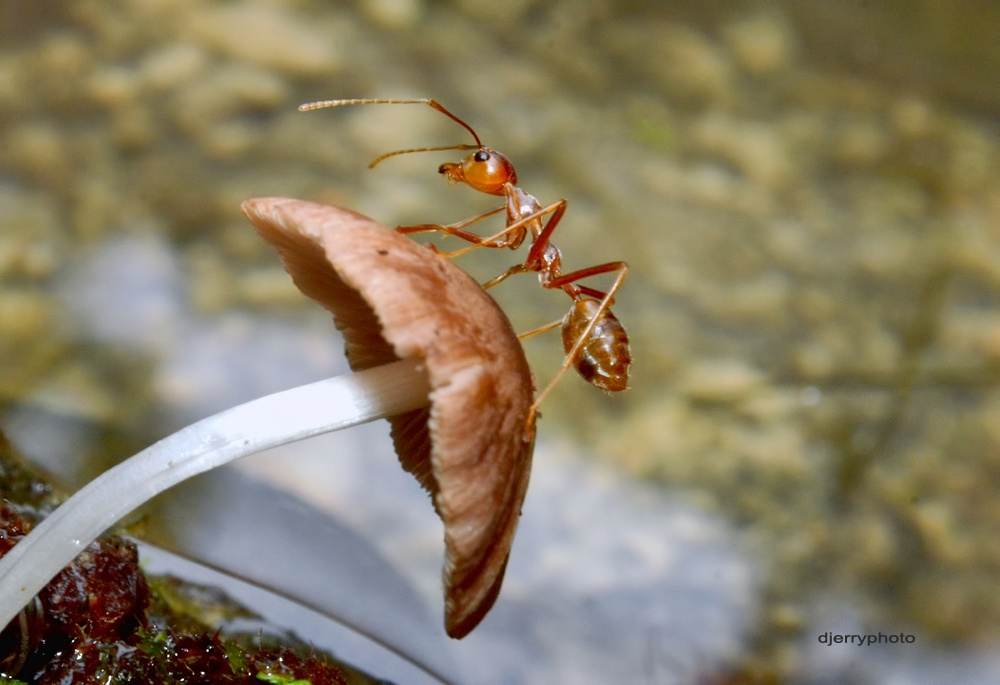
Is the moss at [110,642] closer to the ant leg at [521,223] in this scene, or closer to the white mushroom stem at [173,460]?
the white mushroom stem at [173,460]

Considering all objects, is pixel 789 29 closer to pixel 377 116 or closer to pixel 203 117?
pixel 377 116

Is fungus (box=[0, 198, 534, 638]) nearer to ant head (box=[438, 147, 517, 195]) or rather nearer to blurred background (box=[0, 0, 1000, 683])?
ant head (box=[438, 147, 517, 195])

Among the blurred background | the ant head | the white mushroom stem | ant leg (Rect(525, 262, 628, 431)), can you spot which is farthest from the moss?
the ant head

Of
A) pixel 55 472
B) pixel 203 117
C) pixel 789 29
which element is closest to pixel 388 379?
pixel 55 472

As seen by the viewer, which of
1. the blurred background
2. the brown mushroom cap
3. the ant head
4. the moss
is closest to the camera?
the brown mushroom cap

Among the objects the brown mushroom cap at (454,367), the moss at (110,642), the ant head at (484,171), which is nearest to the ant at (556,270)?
the ant head at (484,171)

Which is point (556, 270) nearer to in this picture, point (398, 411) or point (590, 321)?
point (590, 321)
